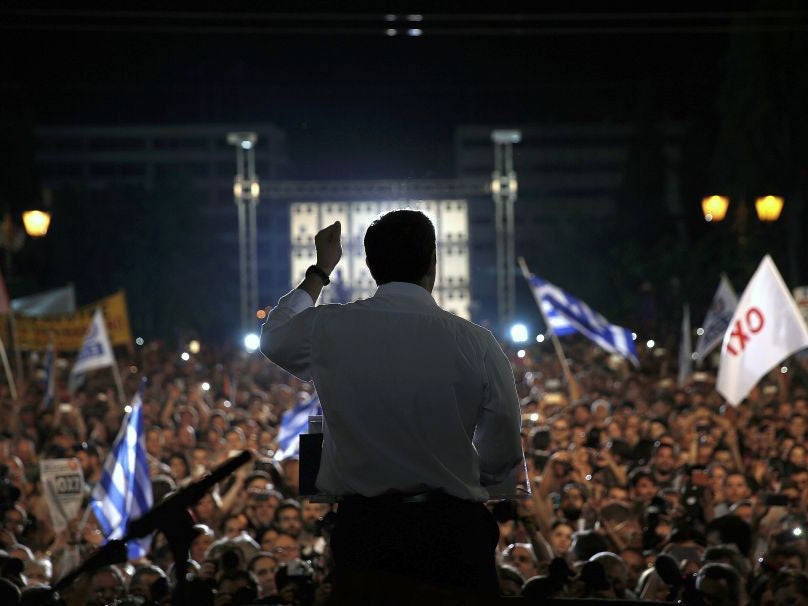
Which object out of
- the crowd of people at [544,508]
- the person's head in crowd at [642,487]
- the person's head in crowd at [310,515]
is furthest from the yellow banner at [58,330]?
the person's head in crowd at [642,487]

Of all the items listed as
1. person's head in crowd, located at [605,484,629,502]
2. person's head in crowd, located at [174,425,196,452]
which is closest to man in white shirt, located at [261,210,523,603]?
person's head in crowd, located at [605,484,629,502]

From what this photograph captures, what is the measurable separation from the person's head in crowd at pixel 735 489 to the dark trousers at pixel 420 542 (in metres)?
8.54

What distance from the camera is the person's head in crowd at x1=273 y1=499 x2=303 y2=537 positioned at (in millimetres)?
10734

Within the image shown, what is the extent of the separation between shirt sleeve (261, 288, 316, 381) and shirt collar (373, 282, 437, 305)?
0.70 feet

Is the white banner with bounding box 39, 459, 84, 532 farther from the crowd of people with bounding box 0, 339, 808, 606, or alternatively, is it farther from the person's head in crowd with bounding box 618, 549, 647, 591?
the person's head in crowd with bounding box 618, 549, 647, 591

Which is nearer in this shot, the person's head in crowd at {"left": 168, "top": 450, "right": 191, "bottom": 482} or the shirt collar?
the shirt collar

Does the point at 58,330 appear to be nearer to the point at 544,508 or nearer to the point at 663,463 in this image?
the point at 663,463

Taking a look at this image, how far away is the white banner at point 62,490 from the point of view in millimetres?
12148

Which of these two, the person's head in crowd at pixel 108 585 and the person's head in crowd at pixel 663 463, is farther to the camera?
the person's head in crowd at pixel 663 463

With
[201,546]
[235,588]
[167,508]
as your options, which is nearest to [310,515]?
[201,546]

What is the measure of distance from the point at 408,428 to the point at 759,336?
12725 millimetres

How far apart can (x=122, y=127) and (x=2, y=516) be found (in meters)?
133

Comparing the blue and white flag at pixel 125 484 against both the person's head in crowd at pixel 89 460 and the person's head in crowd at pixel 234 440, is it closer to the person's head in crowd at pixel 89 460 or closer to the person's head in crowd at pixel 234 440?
the person's head in crowd at pixel 89 460

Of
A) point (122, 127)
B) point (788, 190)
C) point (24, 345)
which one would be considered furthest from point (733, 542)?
point (122, 127)
